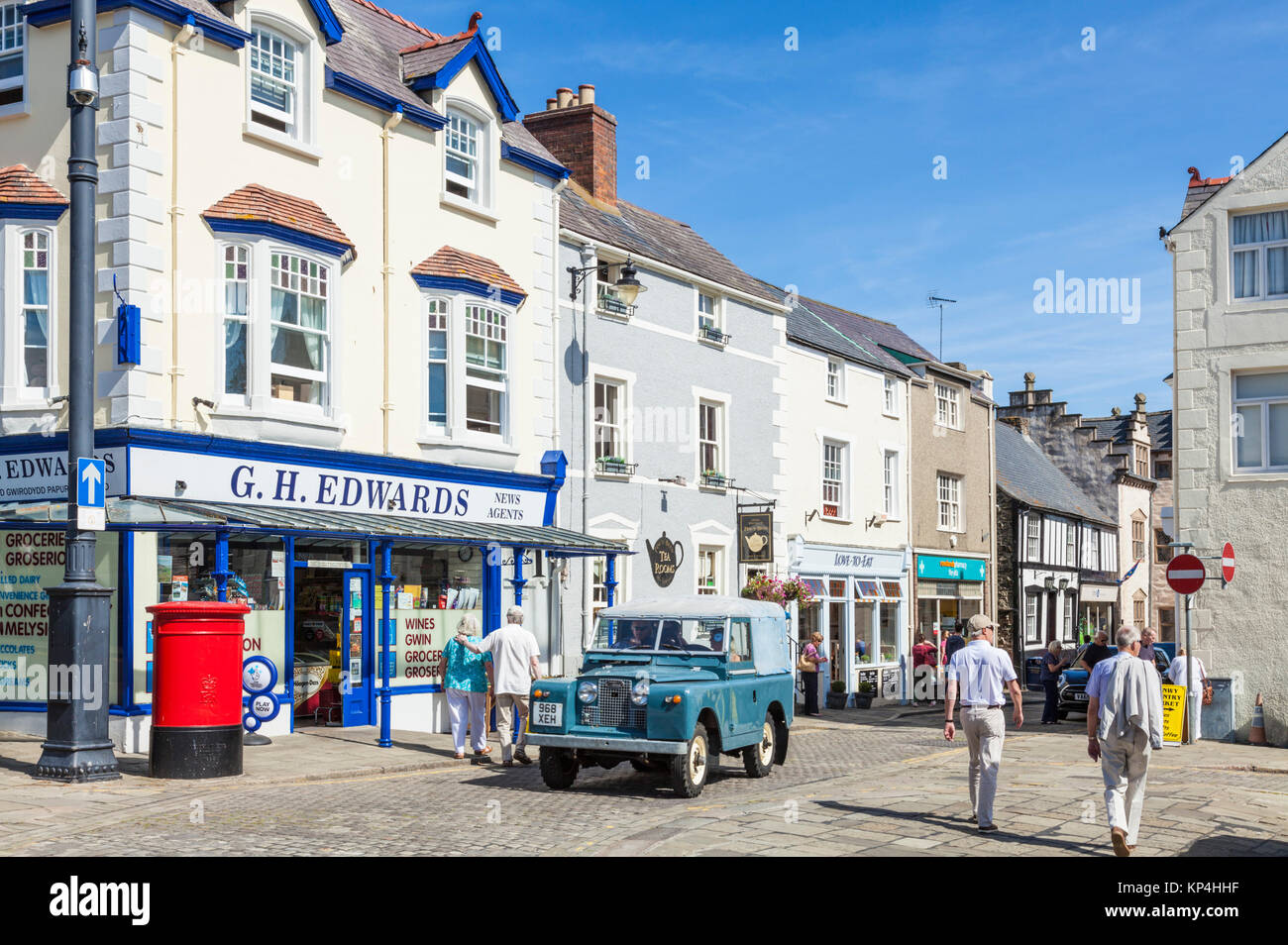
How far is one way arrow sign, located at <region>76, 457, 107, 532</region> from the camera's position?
12.7 metres

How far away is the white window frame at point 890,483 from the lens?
34.8 metres

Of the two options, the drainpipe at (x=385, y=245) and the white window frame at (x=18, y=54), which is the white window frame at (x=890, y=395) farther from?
the white window frame at (x=18, y=54)

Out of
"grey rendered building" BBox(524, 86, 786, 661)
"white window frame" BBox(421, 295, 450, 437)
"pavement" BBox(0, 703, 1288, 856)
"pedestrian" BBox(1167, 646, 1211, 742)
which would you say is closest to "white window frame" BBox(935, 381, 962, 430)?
"grey rendered building" BBox(524, 86, 786, 661)

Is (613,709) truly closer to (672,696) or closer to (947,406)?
(672,696)

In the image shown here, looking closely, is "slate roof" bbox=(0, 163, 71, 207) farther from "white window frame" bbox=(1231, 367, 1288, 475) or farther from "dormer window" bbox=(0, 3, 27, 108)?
"white window frame" bbox=(1231, 367, 1288, 475)

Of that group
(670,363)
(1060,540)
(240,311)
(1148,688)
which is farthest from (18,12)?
(1060,540)

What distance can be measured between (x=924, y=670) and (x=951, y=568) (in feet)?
18.5

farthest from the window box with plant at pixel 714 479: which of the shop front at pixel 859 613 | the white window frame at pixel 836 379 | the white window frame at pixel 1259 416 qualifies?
the white window frame at pixel 1259 416

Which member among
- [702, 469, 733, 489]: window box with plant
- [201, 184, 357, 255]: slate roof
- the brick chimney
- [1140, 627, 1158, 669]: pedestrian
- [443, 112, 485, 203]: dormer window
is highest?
the brick chimney

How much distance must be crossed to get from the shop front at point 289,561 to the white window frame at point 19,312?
0.68m

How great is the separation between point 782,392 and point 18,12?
685 inches

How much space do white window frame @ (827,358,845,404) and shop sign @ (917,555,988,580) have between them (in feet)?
19.3

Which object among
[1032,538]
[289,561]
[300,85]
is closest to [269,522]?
[289,561]

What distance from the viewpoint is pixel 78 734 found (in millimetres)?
12750
